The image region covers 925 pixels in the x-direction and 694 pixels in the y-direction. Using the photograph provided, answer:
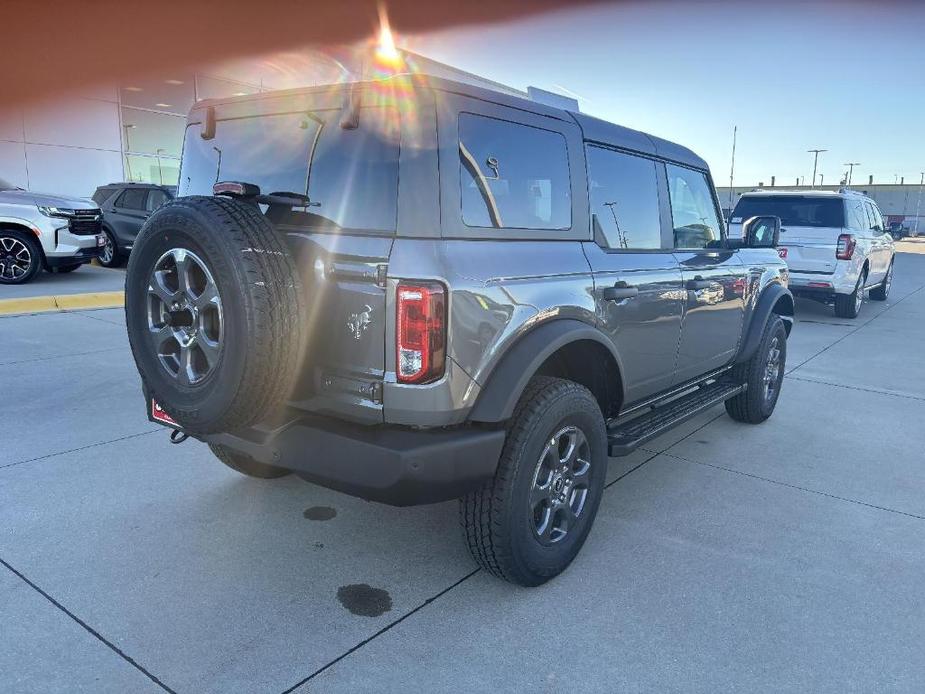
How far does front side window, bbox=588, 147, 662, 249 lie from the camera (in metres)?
3.26

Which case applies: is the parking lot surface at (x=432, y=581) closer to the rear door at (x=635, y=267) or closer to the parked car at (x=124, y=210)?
the rear door at (x=635, y=267)

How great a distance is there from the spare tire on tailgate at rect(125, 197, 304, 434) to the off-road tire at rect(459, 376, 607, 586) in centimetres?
87

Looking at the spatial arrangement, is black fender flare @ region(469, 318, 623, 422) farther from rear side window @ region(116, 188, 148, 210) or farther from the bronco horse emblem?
rear side window @ region(116, 188, 148, 210)

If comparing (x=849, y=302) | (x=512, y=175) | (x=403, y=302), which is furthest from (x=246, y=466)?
(x=849, y=302)

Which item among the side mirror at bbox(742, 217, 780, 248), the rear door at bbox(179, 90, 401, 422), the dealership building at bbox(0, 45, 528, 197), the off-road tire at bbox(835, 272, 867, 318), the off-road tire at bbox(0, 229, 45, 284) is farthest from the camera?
the dealership building at bbox(0, 45, 528, 197)

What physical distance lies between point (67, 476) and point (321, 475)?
7.15 feet

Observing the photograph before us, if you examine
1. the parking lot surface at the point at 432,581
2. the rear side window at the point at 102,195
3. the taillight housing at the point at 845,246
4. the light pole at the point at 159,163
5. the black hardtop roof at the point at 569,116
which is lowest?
the parking lot surface at the point at 432,581

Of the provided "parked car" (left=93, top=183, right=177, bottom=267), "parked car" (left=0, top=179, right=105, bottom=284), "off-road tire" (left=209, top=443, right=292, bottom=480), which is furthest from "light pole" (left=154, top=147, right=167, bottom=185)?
"off-road tire" (left=209, top=443, right=292, bottom=480)

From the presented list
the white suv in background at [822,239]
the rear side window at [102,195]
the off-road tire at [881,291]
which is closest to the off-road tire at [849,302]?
the white suv in background at [822,239]

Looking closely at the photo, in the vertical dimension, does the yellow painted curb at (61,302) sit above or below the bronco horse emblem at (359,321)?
below

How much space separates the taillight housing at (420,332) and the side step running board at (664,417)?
4.18 ft

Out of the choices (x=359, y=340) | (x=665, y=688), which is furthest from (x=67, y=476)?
(x=665, y=688)

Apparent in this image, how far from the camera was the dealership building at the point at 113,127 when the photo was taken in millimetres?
14828

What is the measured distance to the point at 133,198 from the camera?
13062 millimetres
